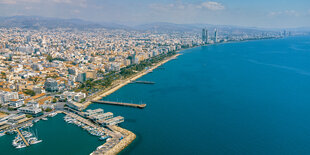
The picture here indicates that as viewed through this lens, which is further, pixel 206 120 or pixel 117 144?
pixel 206 120

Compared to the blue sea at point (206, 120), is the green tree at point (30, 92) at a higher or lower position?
higher

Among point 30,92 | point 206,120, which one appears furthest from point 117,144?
point 30,92

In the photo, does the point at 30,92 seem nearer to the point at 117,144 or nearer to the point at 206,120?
the point at 117,144

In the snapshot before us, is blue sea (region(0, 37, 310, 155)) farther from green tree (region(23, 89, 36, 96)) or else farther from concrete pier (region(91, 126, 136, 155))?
green tree (region(23, 89, 36, 96))

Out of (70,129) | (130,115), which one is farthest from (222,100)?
(70,129)

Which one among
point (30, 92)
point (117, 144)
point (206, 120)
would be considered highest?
point (30, 92)

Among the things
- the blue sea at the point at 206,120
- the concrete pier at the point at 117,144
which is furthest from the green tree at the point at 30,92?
the concrete pier at the point at 117,144

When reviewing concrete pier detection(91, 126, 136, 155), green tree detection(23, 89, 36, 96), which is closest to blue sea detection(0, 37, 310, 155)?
concrete pier detection(91, 126, 136, 155)

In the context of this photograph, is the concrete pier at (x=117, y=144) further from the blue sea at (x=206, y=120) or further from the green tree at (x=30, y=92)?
the green tree at (x=30, y=92)

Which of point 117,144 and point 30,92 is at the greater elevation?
point 30,92
